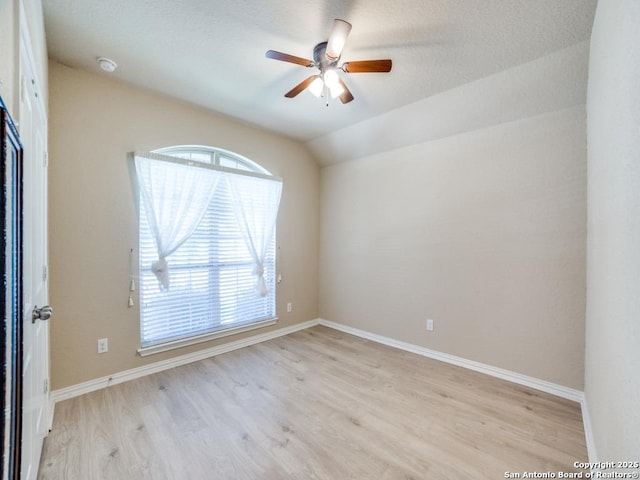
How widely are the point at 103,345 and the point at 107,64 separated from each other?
7.73ft

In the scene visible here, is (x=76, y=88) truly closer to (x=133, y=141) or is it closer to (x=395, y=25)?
(x=133, y=141)

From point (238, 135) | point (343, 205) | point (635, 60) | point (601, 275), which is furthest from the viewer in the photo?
point (343, 205)

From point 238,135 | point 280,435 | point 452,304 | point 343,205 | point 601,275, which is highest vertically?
point 238,135

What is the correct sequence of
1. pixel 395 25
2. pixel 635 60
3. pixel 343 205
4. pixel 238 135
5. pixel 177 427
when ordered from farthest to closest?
pixel 343 205 < pixel 238 135 < pixel 177 427 < pixel 395 25 < pixel 635 60

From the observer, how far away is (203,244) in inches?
124

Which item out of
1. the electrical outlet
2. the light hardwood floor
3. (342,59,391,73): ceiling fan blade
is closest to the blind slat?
the electrical outlet

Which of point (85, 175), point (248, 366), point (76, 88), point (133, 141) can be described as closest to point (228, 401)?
point (248, 366)

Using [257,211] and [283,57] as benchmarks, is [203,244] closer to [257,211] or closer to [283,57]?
[257,211]

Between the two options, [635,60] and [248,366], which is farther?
[248,366]

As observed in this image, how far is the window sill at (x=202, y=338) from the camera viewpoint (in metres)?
2.75

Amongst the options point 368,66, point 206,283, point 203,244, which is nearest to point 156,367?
point 206,283

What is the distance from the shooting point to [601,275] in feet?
5.32

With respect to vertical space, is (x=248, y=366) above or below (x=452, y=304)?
below

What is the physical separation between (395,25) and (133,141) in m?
2.42
